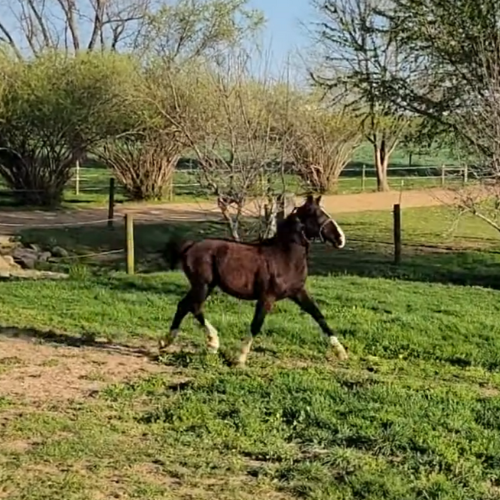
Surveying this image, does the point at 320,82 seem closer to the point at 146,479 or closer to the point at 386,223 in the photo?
the point at 386,223

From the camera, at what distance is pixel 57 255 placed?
67.8ft

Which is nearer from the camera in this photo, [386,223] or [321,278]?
[321,278]

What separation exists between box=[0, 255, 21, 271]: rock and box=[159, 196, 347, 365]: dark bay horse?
32.3 feet

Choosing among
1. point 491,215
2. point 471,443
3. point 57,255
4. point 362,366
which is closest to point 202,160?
point 57,255

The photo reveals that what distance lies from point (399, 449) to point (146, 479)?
150 cm

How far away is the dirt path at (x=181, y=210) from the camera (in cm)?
2623

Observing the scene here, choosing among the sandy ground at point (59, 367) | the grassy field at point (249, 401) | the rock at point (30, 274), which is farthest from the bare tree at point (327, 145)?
the sandy ground at point (59, 367)

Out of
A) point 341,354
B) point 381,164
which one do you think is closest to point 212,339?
point 341,354

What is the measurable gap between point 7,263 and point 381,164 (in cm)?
2437

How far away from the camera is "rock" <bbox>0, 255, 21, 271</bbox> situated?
59.1 ft

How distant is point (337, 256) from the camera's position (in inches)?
827

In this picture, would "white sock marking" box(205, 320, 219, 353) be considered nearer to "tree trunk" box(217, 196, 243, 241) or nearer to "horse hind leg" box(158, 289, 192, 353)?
"horse hind leg" box(158, 289, 192, 353)

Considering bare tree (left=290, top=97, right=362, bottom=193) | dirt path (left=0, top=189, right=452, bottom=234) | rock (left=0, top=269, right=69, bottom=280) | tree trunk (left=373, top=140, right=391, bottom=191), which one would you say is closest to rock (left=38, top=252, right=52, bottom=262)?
rock (left=0, top=269, right=69, bottom=280)

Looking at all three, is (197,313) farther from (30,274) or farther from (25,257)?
(25,257)
